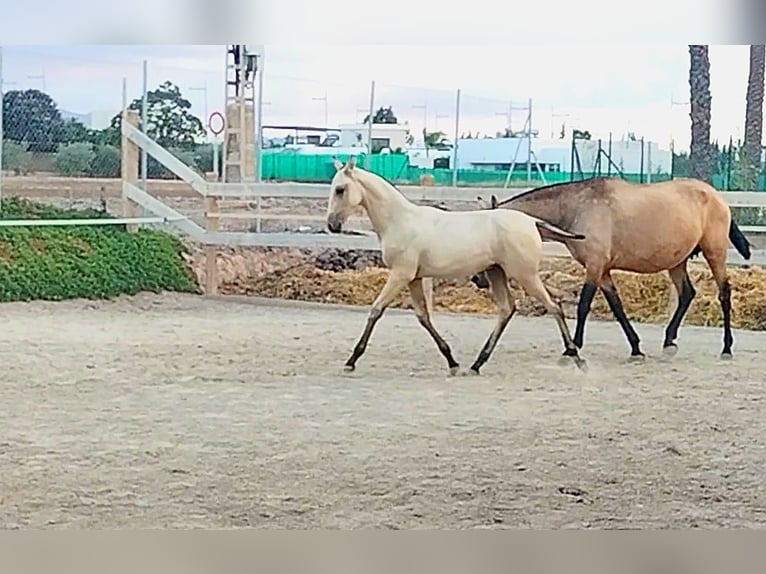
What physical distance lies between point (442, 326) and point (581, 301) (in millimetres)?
380

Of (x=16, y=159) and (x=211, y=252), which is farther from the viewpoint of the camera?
(x=211, y=252)

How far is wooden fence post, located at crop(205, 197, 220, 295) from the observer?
10.7 feet

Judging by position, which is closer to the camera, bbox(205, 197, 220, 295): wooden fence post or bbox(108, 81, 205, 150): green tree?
bbox(108, 81, 205, 150): green tree

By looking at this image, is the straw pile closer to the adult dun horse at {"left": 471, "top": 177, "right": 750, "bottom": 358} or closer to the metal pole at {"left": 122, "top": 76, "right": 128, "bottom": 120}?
the adult dun horse at {"left": 471, "top": 177, "right": 750, "bottom": 358}

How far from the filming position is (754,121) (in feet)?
10.3

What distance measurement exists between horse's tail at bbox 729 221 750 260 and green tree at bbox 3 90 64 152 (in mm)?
1818

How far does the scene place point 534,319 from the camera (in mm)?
3186

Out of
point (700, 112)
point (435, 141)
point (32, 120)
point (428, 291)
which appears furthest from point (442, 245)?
point (32, 120)

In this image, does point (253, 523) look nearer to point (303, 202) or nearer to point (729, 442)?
point (303, 202)

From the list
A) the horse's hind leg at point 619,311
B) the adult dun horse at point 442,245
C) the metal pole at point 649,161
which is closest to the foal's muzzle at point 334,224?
the adult dun horse at point 442,245

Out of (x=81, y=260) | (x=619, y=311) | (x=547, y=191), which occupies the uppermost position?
(x=547, y=191)

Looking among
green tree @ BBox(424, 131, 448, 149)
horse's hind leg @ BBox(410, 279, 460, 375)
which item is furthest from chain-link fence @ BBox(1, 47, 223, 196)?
horse's hind leg @ BBox(410, 279, 460, 375)

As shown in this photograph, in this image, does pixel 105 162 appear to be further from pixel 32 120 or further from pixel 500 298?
pixel 500 298

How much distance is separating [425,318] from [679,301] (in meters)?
0.69
